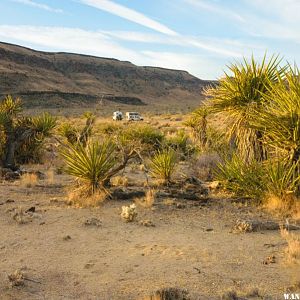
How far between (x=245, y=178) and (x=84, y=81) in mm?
100535

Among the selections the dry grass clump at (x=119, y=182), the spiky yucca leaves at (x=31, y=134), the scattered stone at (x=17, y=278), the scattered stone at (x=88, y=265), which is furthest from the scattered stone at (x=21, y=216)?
the spiky yucca leaves at (x=31, y=134)

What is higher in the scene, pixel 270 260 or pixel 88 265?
pixel 270 260

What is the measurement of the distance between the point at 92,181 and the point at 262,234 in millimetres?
4102

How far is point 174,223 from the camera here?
8.41 m

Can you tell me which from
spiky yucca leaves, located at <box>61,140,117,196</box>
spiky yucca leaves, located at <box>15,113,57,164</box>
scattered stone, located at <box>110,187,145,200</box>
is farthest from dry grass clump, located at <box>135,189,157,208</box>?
spiky yucca leaves, located at <box>15,113,57,164</box>

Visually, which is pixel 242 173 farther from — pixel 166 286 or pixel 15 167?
pixel 15 167

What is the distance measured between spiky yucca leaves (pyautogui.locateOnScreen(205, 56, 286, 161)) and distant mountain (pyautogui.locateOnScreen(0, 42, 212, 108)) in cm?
6255

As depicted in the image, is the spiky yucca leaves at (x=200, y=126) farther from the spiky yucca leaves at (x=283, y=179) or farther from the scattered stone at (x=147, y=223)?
the scattered stone at (x=147, y=223)

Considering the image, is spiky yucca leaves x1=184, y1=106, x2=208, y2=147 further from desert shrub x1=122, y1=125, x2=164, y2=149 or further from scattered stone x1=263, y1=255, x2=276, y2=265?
scattered stone x1=263, y1=255, x2=276, y2=265

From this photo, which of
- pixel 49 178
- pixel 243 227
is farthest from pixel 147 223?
pixel 49 178

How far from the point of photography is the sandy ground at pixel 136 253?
5453 millimetres

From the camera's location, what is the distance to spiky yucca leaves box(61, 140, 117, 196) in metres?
10.0

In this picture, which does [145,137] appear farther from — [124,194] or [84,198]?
[84,198]

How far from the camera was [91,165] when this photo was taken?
32.8ft
